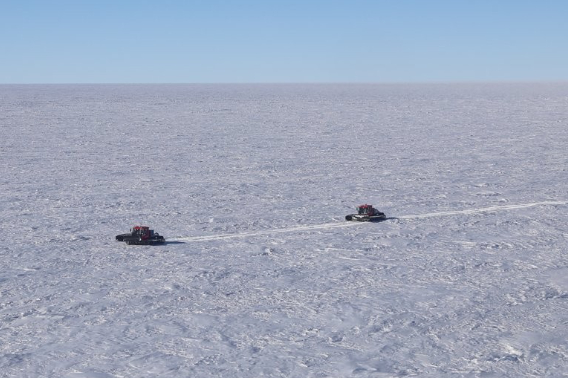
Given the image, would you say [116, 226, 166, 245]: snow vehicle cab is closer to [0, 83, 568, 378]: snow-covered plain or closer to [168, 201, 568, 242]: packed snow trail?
[0, 83, 568, 378]: snow-covered plain

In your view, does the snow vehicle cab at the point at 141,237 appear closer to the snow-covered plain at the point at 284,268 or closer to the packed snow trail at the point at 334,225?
the snow-covered plain at the point at 284,268

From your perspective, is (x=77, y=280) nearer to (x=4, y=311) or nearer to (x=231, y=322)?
(x=4, y=311)

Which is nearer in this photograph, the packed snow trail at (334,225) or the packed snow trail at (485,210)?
the packed snow trail at (334,225)

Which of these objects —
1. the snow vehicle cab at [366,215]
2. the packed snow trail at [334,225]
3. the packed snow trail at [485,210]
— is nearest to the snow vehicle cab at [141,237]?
the packed snow trail at [334,225]

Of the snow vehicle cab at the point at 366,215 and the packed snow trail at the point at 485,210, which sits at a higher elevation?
the snow vehicle cab at the point at 366,215

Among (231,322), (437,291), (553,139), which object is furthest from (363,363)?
(553,139)

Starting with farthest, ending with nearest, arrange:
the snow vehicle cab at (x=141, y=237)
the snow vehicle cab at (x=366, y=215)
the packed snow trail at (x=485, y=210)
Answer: the packed snow trail at (x=485, y=210) → the snow vehicle cab at (x=366, y=215) → the snow vehicle cab at (x=141, y=237)

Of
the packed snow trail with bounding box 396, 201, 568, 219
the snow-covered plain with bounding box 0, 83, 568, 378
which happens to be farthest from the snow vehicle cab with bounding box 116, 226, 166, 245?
the packed snow trail with bounding box 396, 201, 568, 219
